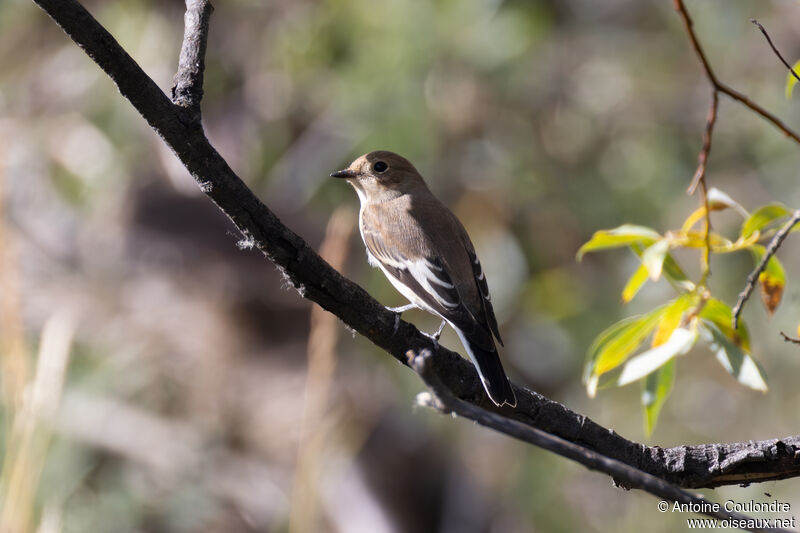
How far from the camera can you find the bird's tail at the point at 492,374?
7.25ft

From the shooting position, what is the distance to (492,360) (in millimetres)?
2551

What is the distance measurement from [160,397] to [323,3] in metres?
3.27

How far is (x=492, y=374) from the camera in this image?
2.38 meters

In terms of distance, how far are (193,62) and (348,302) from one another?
62 centimetres

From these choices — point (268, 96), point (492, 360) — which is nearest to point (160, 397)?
point (268, 96)

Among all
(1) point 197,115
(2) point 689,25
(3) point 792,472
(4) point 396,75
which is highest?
(4) point 396,75

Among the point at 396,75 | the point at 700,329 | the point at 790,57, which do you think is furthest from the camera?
the point at 790,57

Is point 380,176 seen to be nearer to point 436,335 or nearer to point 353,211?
point 436,335

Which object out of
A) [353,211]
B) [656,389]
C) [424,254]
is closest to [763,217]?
[656,389]

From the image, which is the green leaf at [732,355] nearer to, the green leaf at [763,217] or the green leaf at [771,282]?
the green leaf at [771,282]

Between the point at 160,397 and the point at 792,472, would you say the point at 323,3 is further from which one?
the point at 792,472

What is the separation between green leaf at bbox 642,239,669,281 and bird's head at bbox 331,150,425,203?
6.72 ft

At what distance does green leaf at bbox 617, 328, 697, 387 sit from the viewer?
2111 mm

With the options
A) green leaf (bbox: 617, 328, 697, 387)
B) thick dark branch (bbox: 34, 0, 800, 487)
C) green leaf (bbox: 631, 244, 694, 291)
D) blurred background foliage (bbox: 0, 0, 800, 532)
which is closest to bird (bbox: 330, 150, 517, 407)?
thick dark branch (bbox: 34, 0, 800, 487)
